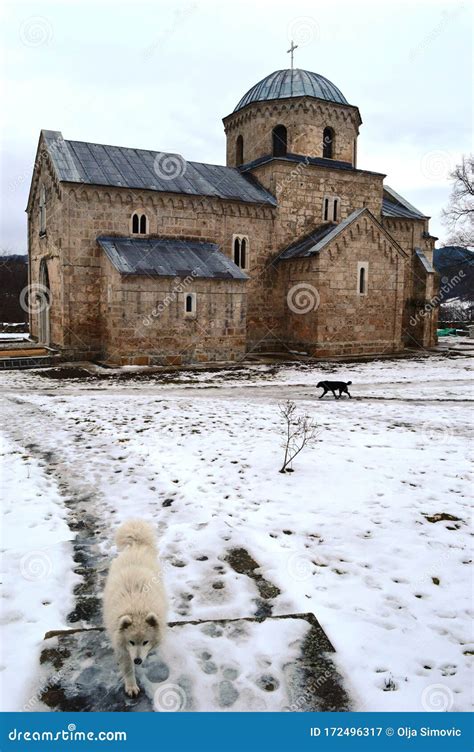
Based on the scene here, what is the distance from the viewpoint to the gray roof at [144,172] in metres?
20.7

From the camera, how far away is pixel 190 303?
19.9 metres

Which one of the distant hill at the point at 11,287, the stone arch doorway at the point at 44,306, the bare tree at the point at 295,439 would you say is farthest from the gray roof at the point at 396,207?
the distant hill at the point at 11,287

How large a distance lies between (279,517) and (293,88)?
24.4 meters

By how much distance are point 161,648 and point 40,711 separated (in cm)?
86

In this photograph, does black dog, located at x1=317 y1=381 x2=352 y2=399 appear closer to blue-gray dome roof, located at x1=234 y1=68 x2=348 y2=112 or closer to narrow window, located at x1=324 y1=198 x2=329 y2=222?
narrow window, located at x1=324 y1=198 x2=329 y2=222

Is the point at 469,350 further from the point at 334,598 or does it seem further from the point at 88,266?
the point at 334,598
